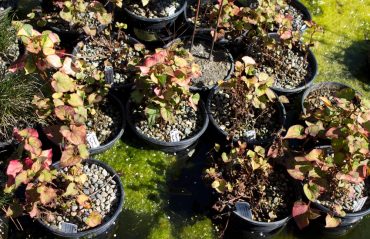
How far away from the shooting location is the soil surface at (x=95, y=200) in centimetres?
287

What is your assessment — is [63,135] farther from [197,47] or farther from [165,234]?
[197,47]

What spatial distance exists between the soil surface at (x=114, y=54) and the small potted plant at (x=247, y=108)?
0.70 metres

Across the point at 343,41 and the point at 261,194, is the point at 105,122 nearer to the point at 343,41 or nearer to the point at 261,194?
the point at 261,194

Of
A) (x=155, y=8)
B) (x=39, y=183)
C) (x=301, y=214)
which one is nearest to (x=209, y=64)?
(x=155, y=8)

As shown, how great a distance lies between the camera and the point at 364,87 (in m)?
4.03

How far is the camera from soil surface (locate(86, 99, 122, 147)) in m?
3.29

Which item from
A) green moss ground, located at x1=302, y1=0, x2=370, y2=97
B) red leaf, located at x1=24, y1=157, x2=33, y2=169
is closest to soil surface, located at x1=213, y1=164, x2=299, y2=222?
red leaf, located at x1=24, y1=157, x2=33, y2=169

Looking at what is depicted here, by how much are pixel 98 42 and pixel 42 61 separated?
95 centimetres

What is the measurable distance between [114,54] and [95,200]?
1260 mm

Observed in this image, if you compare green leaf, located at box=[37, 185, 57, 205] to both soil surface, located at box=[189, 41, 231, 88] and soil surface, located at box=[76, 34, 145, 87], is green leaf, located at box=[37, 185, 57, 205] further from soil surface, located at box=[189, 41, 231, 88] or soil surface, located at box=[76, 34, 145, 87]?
soil surface, located at box=[189, 41, 231, 88]

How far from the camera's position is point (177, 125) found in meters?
3.40

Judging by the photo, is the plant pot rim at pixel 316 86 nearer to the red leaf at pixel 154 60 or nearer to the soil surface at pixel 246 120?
the soil surface at pixel 246 120

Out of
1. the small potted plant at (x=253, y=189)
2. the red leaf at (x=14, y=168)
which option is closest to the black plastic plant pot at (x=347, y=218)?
the small potted plant at (x=253, y=189)

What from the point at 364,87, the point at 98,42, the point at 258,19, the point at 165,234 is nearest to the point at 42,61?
the point at 98,42
